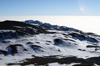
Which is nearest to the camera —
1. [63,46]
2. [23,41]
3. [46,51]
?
[46,51]

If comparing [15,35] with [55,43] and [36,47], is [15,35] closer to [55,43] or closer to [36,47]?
[36,47]

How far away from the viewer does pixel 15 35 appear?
111500 millimetres

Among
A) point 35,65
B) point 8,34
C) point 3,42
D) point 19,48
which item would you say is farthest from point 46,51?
point 8,34

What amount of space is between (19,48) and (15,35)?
100 ft

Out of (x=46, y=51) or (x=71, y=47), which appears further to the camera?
(x=71, y=47)

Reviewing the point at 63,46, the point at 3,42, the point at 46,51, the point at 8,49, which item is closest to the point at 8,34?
the point at 3,42

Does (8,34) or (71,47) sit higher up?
(8,34)

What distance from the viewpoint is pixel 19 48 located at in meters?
85.6

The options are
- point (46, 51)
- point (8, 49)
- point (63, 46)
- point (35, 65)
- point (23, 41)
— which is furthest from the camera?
Result: point (63, 46)

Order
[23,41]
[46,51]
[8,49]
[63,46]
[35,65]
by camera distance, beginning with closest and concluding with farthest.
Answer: [35,65] < [8,49] < [46,51] < [23,41] < [63,46]

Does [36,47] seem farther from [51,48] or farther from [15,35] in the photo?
[15,35]

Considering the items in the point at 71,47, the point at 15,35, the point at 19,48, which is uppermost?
the point at 15,35

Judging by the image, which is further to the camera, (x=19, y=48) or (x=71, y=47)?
(x=71, y=47)

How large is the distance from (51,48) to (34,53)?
1822 cm
